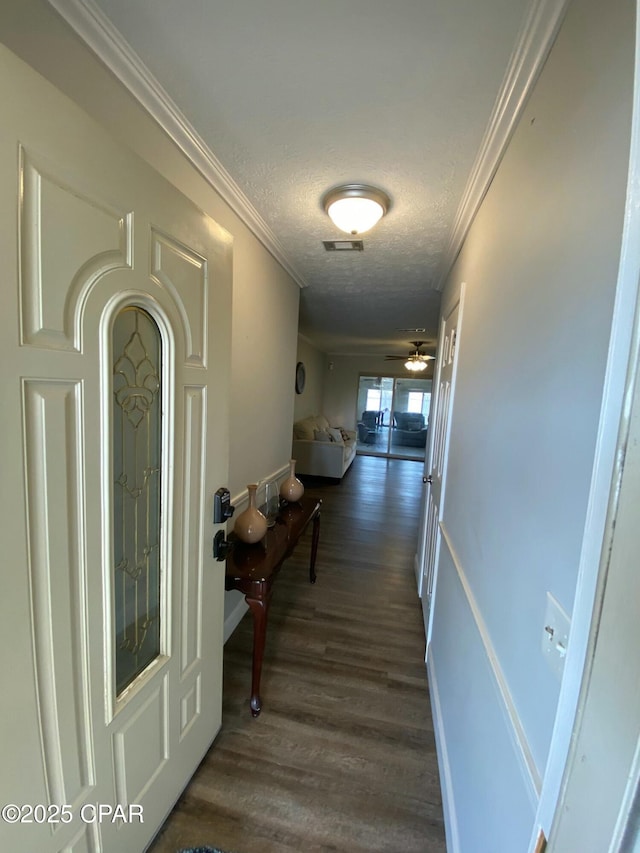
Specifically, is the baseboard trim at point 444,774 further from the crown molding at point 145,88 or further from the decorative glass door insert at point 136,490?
the crown molding at point 145,88

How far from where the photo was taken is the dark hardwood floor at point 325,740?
4.19 ft

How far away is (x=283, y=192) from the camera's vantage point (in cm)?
180

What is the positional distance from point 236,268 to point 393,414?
7366 millimetres

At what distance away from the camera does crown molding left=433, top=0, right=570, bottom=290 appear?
879 mm

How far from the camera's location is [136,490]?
109 centimetres

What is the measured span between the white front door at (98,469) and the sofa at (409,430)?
Result: 8.20 metres

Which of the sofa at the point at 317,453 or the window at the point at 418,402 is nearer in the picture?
the sofa at the point at 317,453

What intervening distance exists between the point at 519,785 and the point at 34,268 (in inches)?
57.6

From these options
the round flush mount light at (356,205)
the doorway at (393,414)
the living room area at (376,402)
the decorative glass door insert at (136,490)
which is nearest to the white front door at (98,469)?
the decorative glass door insert at (136,490)

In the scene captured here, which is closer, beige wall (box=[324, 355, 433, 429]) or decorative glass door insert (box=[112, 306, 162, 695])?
decorative glass door insert (box=[112, 306, 162, 695])

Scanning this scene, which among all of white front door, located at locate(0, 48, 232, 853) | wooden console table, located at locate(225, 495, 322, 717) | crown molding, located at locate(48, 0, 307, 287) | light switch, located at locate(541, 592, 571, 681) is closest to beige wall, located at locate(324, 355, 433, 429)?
wooden console table, located at locate(225, 495, 322, 717)

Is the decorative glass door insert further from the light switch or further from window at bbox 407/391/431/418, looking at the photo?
window at bbox 407/391/431/418

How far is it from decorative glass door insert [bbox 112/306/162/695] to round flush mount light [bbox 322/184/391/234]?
1183mm

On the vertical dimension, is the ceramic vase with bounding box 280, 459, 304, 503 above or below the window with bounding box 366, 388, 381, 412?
below
